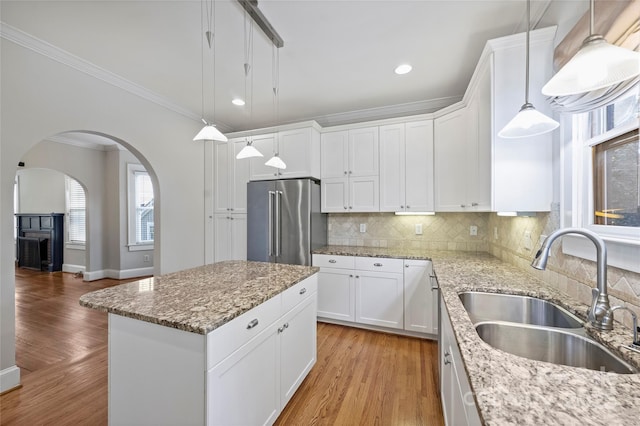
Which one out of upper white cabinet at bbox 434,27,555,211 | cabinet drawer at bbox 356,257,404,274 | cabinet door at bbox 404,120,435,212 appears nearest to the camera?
upper white cabinet at bbox 434,27,555,211

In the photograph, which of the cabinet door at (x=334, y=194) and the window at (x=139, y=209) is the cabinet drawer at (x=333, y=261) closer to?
the cabinet door at (x=334, y=194)

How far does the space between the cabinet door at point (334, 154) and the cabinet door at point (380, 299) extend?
1273 mm

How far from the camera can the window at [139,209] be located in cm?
532

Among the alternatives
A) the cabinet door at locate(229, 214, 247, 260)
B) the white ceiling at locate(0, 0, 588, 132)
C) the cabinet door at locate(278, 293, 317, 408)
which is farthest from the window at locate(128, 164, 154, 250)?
the cabinet door at locate(278, 293, 317, 408)

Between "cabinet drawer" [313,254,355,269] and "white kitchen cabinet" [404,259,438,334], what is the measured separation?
609 mm

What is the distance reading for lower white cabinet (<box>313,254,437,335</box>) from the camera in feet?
8.84

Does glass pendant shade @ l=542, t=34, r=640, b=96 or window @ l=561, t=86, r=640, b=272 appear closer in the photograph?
glass pendant shade @ l=542, t=34, r=640, b=96

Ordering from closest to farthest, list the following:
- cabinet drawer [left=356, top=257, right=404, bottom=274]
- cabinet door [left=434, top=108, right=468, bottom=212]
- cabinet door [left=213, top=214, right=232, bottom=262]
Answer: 1. cabinet door [left=434, top=108, right=468, bottom=212]
2. cabinet drawer [left=356, top=257, right=404, bottom=274]
3. cabinet door [left=213, top=214, right=232, bottom=262]

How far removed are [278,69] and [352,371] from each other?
2825 millimetres

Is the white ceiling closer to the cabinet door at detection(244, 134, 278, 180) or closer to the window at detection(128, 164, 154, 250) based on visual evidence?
the cabinet door at detection(244, 134, 278, 180)

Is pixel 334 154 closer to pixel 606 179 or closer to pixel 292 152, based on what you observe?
pixel 292 152

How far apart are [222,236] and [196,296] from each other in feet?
8.01

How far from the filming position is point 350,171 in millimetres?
3230

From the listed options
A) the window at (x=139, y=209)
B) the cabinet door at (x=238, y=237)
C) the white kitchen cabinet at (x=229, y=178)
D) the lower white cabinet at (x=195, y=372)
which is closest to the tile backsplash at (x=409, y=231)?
the cabinet door at (x=238, y=237)
